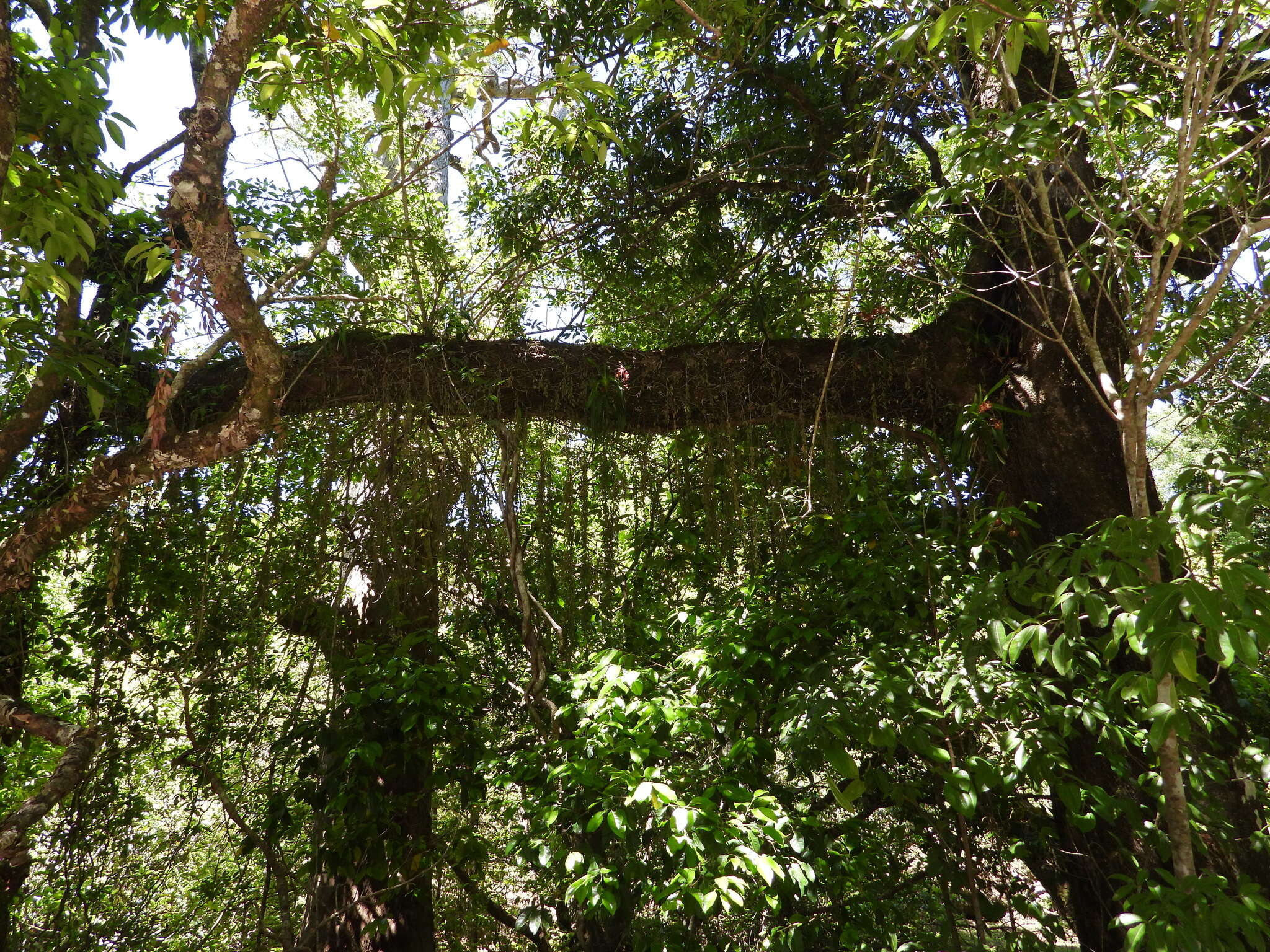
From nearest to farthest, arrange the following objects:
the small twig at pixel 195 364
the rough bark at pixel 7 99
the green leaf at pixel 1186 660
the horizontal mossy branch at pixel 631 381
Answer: the green leaf at pixel 1186 660, the rough bark at pixel 7 99, the small twig at pixel 195 364, the horizontal mossy branch at pixel 631 381

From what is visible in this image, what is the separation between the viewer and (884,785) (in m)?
2.50

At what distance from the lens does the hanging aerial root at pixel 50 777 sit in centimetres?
207

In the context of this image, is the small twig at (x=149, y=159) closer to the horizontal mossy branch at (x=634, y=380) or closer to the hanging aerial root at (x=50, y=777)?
the horizontal mossy branch at (x=634, y=380)

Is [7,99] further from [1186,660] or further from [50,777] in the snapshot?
[1186,660]

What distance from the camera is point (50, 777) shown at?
2.45 metres

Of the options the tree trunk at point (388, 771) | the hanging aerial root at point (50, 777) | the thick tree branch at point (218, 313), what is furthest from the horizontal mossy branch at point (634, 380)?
the hanging aerial root at point (50, 777)

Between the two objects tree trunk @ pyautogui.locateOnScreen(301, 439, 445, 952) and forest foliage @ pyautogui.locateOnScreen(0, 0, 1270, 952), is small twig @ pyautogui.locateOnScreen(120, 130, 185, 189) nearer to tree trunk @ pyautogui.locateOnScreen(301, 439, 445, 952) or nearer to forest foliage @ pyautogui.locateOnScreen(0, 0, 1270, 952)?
forest foliage @ pyautogui.locateOnScreen(0, 0, 1270, 952)

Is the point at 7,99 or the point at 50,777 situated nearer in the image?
the point at 7,99

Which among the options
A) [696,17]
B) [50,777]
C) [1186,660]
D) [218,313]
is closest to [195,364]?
[218,313]

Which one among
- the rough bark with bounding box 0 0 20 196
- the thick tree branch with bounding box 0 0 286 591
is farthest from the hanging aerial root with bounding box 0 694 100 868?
the rough bark with bounding box 0 0 20 196

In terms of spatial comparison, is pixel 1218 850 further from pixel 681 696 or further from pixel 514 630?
pixel 514 630

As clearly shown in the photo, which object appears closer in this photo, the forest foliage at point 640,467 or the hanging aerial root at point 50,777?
the hanging aerial root at point 50,777

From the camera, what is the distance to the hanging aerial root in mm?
2068

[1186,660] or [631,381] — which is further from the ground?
[631,381]
